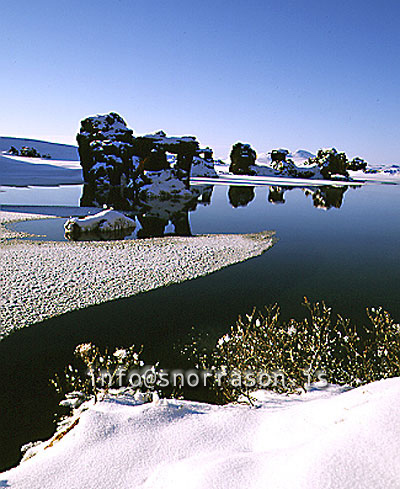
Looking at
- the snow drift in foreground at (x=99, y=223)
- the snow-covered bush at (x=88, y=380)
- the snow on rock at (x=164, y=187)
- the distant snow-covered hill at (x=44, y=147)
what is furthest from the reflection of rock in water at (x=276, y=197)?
the distant snow-covered hill at (x=44, y=147)

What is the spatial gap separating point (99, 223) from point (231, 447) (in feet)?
60.0

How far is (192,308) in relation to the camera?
974 centimetres

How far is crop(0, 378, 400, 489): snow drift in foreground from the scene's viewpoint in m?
2.69

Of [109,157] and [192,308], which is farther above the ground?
[109,157]

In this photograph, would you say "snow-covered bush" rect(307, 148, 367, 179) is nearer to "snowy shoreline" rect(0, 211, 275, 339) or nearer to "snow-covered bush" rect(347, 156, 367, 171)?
"snow-covered bush" rect(347, 156, 367, 171)

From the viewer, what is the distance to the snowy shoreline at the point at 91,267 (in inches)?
373

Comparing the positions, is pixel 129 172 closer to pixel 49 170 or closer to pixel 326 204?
pixel 326 204

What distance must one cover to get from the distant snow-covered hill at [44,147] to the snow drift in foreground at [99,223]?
302ft

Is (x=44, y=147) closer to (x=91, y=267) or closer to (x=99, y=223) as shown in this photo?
(x=99, y=223)

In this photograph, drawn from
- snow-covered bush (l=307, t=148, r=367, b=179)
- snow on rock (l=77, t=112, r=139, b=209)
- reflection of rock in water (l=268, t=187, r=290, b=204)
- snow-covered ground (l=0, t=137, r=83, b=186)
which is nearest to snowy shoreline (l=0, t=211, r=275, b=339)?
snow on rock (l=77, t=112, r=139, b=209)

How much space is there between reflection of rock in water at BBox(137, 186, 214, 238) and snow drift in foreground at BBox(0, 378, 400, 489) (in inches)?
612

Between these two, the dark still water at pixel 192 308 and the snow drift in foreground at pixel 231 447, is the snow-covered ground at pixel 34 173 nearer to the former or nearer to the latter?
the dark still water at pixel 192 308

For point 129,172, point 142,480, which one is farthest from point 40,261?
point 129,172

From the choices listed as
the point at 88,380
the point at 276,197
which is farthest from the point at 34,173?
the point at 88,380
